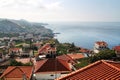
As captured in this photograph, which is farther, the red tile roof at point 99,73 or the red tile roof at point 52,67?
the red tile roof at point 52,67

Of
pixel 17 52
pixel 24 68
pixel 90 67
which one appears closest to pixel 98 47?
pixel 17 52

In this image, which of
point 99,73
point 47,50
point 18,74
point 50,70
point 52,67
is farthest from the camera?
point 47,50

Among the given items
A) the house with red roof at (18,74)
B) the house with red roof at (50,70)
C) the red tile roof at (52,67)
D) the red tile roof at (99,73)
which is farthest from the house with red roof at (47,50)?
the red tile roof at (99,73)

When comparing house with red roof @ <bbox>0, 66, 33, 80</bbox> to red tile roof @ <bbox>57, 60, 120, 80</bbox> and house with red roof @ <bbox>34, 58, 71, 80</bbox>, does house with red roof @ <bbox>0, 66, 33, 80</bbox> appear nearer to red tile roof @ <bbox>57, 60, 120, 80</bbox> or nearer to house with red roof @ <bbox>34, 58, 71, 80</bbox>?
house with red roof @ <bbox>34, 58, 71, 80</bbox>

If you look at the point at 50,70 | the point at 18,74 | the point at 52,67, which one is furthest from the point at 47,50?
the point at 50,70

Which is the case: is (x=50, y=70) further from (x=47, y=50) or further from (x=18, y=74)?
(x=47, y=50)

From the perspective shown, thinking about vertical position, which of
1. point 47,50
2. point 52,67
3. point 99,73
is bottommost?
point 47,50

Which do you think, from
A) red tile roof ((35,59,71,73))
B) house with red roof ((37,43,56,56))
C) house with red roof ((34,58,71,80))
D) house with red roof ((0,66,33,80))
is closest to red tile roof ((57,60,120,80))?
house with red roof ((34,58,71,80))

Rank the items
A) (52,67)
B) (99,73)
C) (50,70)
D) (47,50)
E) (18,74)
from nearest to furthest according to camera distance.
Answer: (99,73), (50,70), (18,74), (52,67), (47,50)

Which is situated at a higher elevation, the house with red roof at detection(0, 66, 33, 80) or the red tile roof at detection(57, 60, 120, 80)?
the red tile roof at detection(57, 60, 120, 80)

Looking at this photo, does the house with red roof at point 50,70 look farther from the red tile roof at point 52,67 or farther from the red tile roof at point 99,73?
the red tile roof at point 99,73

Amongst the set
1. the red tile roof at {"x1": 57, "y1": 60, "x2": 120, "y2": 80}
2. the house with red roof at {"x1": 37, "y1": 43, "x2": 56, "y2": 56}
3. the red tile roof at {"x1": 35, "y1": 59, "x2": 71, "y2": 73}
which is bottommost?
the house with red roof at {"x1": 37, "y1": 43, "x2": 56, "y2": 56}

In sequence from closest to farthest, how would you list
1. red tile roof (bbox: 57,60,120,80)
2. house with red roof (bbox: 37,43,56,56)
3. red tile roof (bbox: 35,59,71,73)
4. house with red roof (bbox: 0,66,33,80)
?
red tile roof (bbox: 57,60,120,80) → house with red roof (bbox: 0,66,33,80) → red tile roof (bbox: 35,59,71,73) → house with red roof (bbox: 37,43,56,56)
